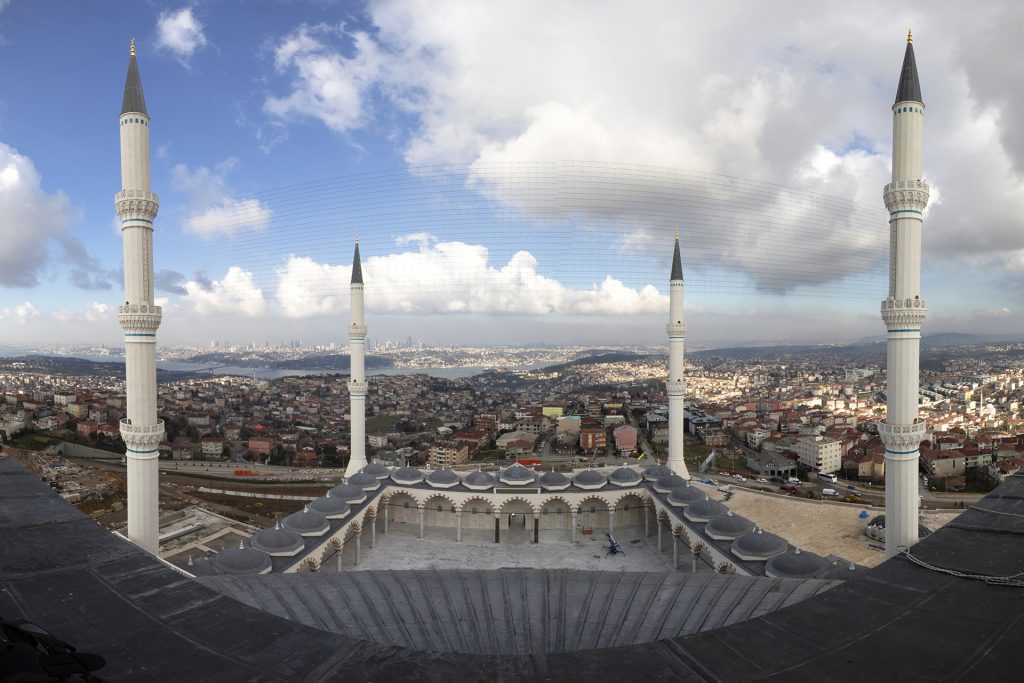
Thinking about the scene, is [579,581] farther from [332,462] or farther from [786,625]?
[332,462]

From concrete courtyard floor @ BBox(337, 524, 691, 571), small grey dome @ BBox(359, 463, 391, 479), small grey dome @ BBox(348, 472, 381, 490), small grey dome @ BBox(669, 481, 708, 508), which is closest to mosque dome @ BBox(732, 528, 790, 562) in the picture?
concrete courtyard floor @ BBox(337, 524, 691, 571)

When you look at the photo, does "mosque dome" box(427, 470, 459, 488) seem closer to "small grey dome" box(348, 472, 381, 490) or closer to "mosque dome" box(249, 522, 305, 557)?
"small grey dome" box(348, 472, 381, 490)

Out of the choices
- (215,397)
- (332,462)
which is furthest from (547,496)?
(215,397)

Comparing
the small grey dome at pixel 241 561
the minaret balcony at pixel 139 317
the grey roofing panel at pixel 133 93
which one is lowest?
the small grey dome at pixel 241 561

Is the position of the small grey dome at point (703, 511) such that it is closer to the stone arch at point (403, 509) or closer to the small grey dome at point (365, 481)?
the stone arch at point (403, 509)

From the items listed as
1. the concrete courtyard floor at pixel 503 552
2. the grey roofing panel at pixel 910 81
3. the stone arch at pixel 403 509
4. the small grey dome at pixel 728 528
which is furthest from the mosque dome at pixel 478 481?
the grey roofing panel at pixel 910 81

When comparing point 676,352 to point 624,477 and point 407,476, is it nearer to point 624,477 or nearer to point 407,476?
point 624,477

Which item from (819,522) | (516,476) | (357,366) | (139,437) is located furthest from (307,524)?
(819,522)
